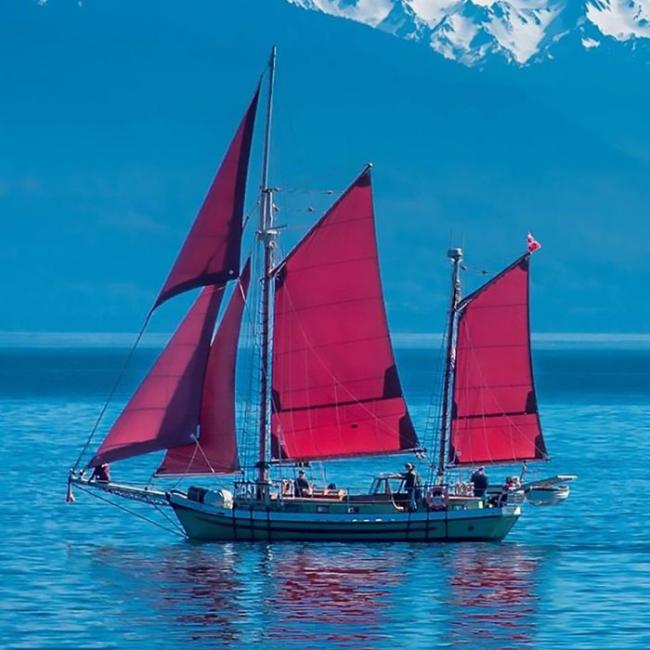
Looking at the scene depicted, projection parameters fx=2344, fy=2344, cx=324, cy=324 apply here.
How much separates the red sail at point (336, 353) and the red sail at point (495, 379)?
98.0 inches

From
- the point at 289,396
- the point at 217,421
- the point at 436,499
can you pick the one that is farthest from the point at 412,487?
the point at 217,421

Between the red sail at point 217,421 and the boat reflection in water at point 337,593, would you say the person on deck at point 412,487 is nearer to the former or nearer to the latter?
the boat reflection in water at point 337,593

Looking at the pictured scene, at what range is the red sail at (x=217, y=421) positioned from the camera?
6197 centimetres

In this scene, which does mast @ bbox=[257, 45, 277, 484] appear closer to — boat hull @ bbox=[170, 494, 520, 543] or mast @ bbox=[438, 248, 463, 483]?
boat hull @ bbox=[170, 494, 520, 543]

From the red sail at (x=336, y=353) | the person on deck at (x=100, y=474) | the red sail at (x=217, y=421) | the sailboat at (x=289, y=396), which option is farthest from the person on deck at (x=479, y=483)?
the person on deck at (x=100, y=474)

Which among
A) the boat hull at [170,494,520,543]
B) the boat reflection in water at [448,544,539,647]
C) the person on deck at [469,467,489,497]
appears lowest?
the boat reflection in water at [448,544,539,647]

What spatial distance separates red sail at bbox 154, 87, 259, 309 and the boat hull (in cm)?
614

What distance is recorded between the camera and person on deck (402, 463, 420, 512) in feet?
204

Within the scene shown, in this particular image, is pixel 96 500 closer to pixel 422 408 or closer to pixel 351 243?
pixel 351 243

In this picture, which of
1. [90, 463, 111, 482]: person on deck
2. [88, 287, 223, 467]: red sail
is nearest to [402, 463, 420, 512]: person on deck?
[88, 287, 223, 467]: red sail

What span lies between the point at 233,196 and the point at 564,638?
17002mm

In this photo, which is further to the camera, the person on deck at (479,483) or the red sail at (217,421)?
the person on deck at (479,483)

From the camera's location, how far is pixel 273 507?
62.0m

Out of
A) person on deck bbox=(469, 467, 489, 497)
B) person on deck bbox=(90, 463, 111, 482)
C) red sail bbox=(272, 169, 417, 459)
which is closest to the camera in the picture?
red sail bbox=(272, 169, 417, 459)
